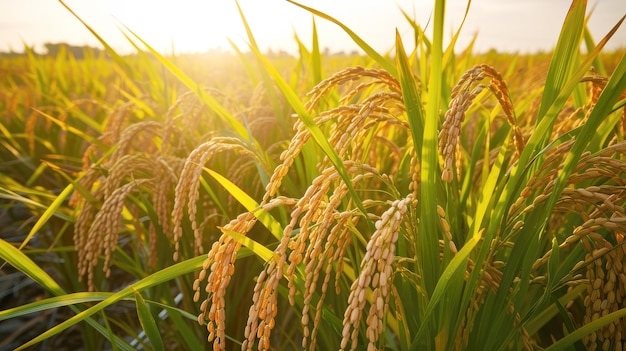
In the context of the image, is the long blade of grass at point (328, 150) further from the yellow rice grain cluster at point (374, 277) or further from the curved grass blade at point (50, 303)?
the curved grass blade at point (50, 303)

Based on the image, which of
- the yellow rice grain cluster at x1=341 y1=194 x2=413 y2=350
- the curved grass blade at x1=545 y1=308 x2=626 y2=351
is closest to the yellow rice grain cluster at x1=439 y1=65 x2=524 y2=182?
the yellow rice grain cluster at x1=341 y1=194 x2=413 y2=350

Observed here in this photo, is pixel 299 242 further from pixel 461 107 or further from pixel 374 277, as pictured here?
pixel 461 107

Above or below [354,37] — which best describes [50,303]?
below

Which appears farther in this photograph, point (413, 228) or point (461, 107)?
point (413, 228)

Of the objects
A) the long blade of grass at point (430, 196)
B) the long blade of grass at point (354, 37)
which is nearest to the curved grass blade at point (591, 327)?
the long blade of grass at point (430, 196)

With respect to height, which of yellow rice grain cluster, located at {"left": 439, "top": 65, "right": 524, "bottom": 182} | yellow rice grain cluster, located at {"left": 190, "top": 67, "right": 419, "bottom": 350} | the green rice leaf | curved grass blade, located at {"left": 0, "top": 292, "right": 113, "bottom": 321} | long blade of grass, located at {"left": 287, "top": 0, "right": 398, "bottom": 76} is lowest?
the green rice leaf

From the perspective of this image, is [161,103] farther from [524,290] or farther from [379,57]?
[524,290]

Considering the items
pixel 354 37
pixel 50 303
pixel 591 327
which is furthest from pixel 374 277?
pixel 50 303

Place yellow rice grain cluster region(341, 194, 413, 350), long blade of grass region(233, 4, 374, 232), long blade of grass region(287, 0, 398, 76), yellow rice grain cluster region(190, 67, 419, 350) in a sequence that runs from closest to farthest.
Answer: yellow rice grain cluster region(341, 194, 413, 350) < yellow rice grain cluster region(190, 67, 419, 350) < long blade of grass region(233, 4, 374, 232) < long blade of grass region(287, 0, 398, 76)

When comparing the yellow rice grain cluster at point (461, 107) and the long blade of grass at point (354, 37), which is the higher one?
the long blade of grass at point (354, 37)

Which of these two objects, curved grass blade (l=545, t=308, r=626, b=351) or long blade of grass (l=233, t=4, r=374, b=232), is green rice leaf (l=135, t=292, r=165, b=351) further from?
curved grass blade (l=545, t=308, r=626, b=351)

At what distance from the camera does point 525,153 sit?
984 millimetres

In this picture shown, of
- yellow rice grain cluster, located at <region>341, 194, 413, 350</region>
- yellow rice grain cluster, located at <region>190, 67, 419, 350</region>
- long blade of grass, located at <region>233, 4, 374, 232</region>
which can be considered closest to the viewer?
yellow rice grain cluster, located at <region>341, 194, 413, 350</region>

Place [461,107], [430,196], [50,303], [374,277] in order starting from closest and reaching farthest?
[374,277], [461,107], [430,196], [50,303]
